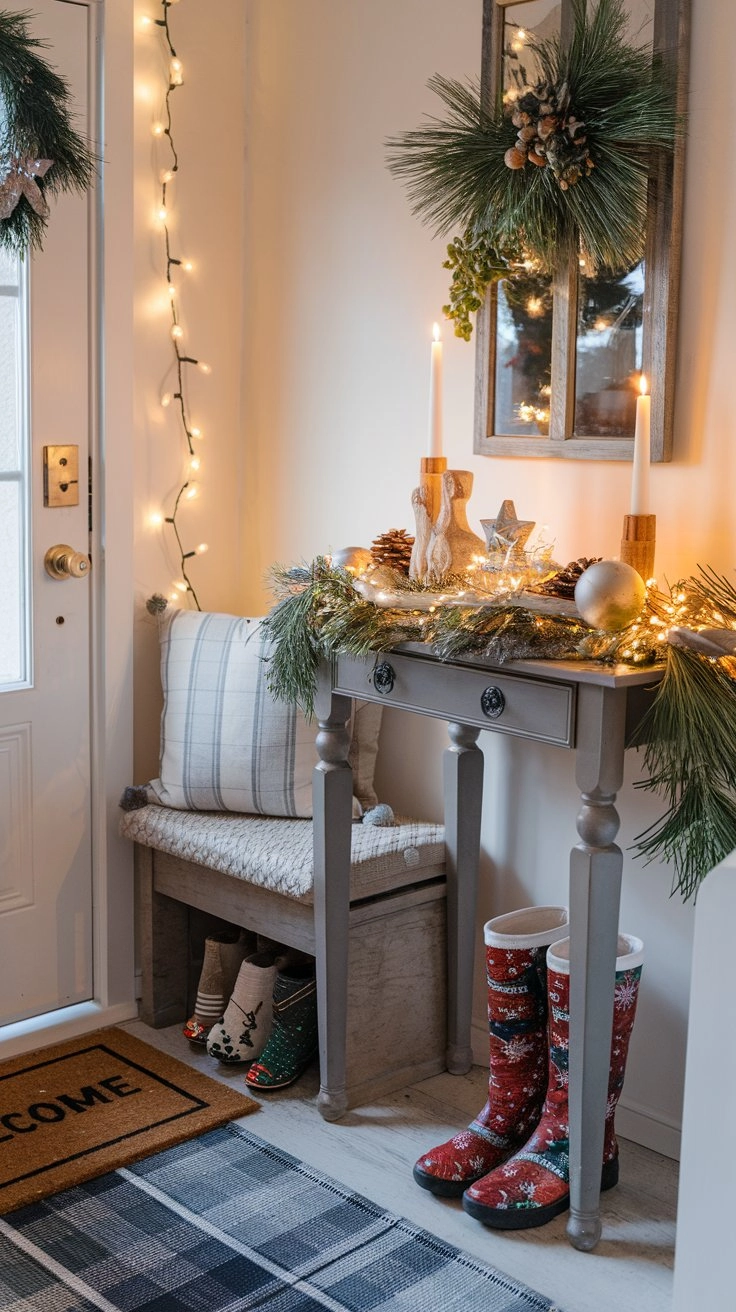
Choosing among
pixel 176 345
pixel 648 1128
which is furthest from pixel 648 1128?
pixel 176 345

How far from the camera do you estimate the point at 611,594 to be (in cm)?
190

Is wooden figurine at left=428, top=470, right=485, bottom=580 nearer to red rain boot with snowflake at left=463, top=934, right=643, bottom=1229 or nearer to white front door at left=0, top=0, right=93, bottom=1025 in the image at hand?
red rain boot with snowflake at left=463, top=934, right=643, bottom=1229

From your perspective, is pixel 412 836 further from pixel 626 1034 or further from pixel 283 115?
pixel 283 115

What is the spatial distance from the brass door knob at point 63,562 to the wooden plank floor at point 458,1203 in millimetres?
997

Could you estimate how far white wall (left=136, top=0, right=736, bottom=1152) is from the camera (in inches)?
85.4

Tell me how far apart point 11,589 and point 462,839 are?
1.03 meters

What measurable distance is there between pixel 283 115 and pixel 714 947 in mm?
2215

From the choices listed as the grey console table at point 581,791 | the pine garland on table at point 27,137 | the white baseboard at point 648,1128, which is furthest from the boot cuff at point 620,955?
the pine garland on table at point 27,137

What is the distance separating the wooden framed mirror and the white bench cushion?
768mm

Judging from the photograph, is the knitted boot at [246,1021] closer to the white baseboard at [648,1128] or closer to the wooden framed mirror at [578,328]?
the white baseboard at [648,1128]

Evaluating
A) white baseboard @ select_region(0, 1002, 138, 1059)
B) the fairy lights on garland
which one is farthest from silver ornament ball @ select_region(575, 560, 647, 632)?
white baseboard @ select_region(0, 1002, 138, 1059)

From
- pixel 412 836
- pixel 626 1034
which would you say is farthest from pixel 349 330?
pixel 626 1034

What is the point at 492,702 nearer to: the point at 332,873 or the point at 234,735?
the point at 332,873

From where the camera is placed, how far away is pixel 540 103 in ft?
7.01
